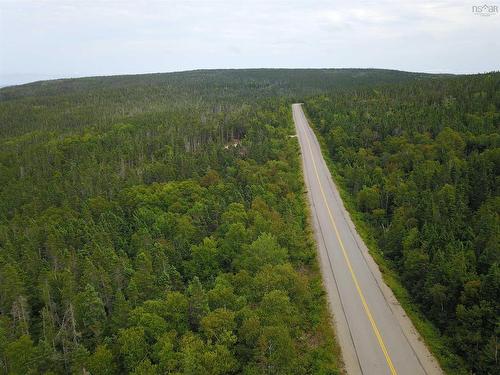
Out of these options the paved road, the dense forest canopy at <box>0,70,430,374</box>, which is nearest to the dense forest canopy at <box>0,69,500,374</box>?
the dense forest canopy at <box>0,70,430,374</box>

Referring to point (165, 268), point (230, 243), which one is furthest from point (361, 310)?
point (165, 268)

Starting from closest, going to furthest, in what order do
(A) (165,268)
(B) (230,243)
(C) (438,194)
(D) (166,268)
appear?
1. (A) (165,268)
2. (D) (166,268)
3. (B) (230,243)
4. (C) (438,194)

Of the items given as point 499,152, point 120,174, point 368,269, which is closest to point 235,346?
point 368,269

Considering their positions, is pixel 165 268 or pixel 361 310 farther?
pixel 165 268

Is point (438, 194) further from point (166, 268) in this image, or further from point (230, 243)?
point (166, 268)

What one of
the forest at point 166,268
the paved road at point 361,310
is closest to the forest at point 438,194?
the paved road at point 361,310

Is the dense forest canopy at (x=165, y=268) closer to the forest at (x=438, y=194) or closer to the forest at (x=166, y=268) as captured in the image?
the forest at (x=166, y=268)

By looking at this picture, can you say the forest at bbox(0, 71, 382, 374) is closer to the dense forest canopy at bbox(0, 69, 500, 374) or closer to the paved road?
the dense forest canopy at bbox(0, 69, 500, 374)
